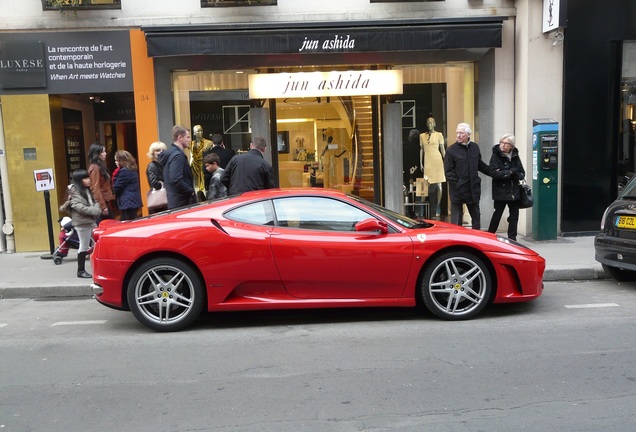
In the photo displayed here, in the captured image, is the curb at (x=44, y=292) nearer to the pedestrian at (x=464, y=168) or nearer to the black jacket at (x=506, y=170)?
the pedestrian at (x=464, y=168)

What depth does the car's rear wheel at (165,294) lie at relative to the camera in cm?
588

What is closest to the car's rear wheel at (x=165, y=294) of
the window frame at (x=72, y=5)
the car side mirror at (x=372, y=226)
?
the car side mirror at (x=372, y=226)

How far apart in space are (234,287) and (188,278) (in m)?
0.45

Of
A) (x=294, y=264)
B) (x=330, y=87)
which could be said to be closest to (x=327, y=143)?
(x=330, y=87)

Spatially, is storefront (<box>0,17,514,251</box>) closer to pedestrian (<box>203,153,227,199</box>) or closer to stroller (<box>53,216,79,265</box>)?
stroller (<box>53,216,79,265</box>)

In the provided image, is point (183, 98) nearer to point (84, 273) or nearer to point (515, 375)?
point (84, 273)

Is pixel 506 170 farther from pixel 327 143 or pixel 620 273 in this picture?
pixel 327 143

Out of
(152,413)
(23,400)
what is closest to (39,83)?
(23,400)

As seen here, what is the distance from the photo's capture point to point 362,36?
34.0 feet

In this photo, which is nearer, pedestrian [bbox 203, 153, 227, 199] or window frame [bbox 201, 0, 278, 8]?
pedestrian [bbox 203, 153, 227, 199]

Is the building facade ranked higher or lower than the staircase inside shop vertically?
higher

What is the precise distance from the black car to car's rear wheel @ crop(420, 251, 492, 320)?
2121 mm

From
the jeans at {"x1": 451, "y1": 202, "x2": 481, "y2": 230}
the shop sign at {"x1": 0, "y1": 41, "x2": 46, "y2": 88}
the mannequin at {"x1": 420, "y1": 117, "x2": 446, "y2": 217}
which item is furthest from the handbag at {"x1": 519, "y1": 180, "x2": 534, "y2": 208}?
the shop sign at {"x1": 0, "y1": 41, "x2": 46, "y2": 88}

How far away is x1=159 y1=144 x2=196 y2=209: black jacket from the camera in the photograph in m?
7.96
